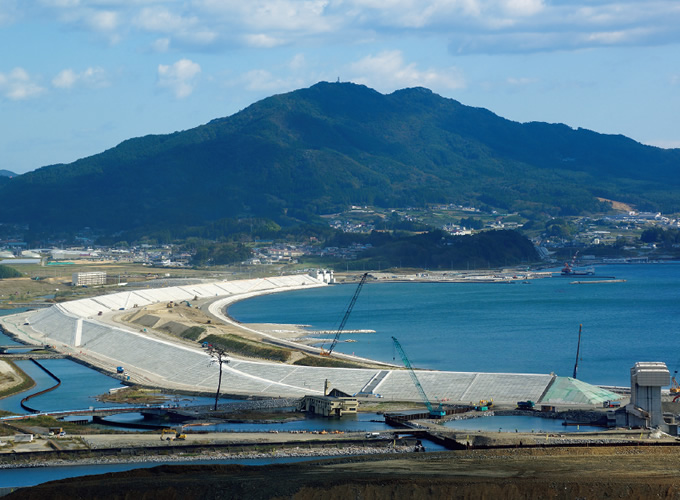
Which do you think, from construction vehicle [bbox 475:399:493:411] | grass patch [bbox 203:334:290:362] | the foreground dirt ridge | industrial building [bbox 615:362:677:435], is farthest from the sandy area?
industrial building [bbox 615:362:677:435]

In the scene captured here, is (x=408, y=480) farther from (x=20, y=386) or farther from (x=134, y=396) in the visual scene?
(x=20, y=386)

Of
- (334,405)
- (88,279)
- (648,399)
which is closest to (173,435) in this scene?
(334,405)

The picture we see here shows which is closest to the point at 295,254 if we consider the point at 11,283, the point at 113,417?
the point at 11,283

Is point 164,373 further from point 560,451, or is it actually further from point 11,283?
point 11,283

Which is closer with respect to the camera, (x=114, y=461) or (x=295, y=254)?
A: (x=114, y=461)

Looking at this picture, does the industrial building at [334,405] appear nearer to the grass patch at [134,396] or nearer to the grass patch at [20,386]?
the grass patch at [134,396]

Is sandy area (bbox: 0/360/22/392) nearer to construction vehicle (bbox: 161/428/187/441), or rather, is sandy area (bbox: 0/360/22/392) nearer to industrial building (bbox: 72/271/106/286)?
construction vehicle (bbox: 161/428/187/441)
